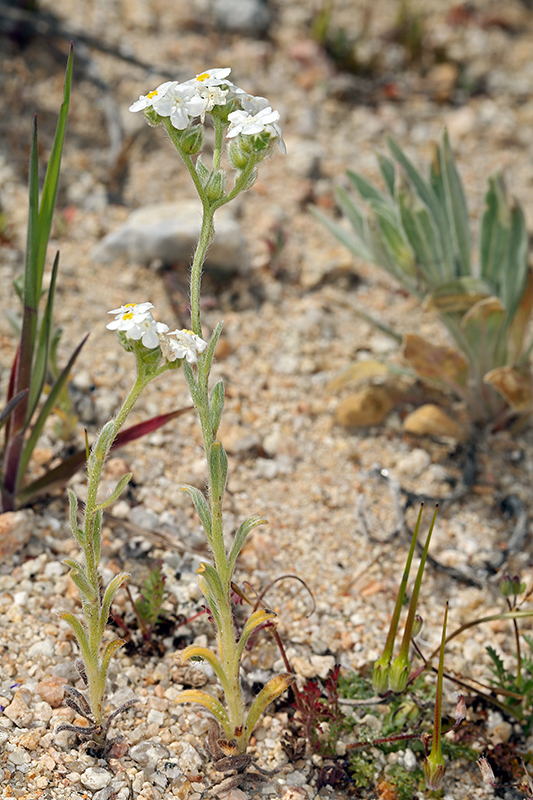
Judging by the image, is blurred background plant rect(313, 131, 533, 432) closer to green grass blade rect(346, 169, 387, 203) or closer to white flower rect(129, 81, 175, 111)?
green grass blade rect(346, 169, 387, 203)

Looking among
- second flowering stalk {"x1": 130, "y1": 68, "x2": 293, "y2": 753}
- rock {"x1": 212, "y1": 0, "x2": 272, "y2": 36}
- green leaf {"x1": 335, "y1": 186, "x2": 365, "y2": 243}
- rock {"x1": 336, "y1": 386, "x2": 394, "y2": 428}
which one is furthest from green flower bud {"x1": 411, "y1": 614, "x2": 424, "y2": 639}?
rock {"x1": 212, "y1": 0, "x2": 272, "y2": 36}

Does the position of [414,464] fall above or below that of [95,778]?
above

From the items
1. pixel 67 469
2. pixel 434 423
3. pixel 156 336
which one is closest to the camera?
pixel 156 336

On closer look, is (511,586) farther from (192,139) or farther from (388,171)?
(388,171)

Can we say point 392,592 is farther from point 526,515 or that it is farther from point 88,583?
point 88,583

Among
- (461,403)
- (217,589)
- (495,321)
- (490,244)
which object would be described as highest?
(490,244)

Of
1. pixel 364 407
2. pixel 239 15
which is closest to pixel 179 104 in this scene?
pixel 364 407

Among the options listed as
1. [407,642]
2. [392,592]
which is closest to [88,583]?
[407,642]
